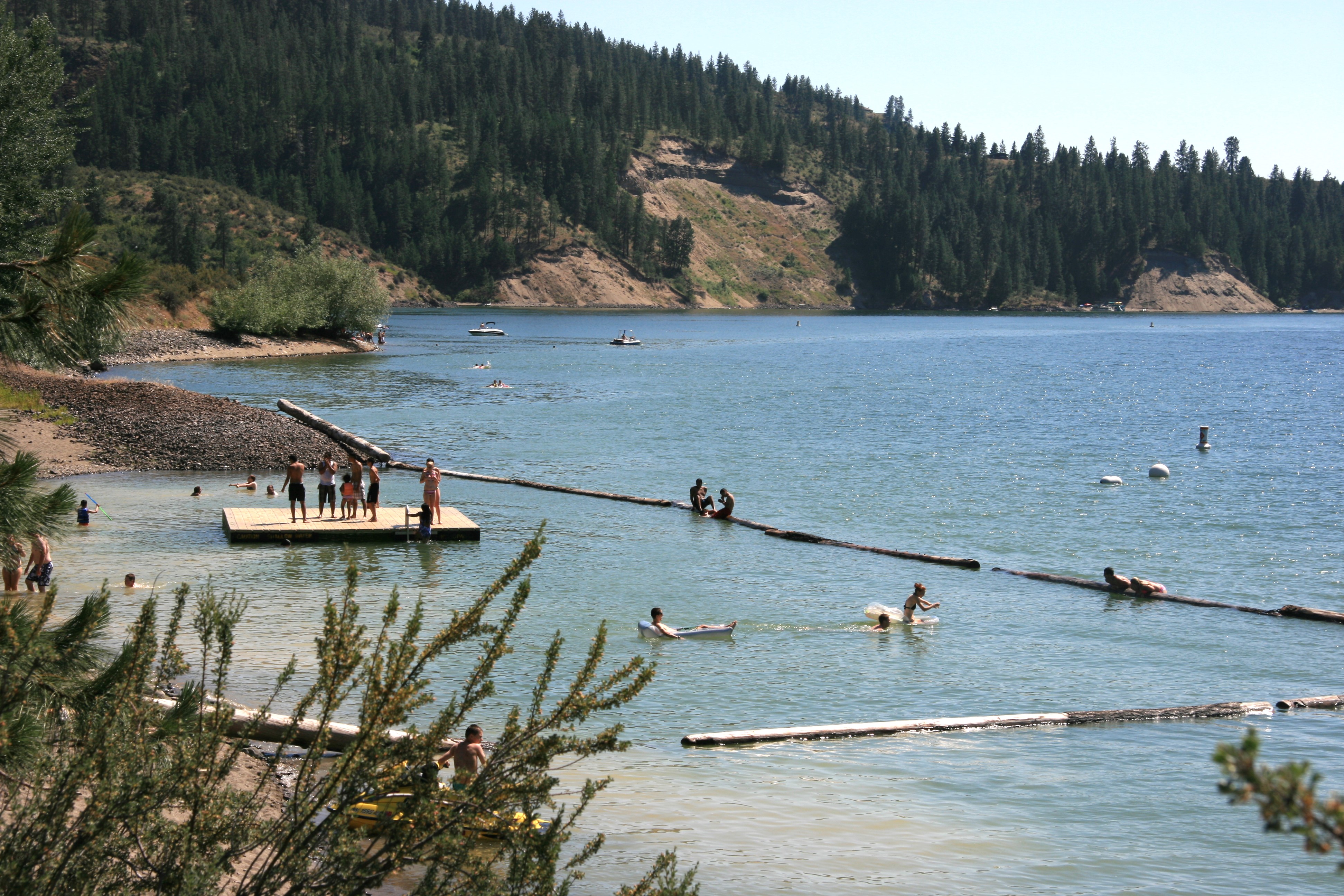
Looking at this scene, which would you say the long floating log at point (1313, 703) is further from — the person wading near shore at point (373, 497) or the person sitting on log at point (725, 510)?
the person wading near shore at point (373, 497)

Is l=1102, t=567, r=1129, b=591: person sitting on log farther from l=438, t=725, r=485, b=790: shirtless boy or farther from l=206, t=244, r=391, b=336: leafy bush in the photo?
l=206, t=244, r=391, b=336: leafy bush

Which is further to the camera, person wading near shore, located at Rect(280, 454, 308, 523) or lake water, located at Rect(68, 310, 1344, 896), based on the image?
person wading near shore, located at Rect(280, 454, 308, 523)

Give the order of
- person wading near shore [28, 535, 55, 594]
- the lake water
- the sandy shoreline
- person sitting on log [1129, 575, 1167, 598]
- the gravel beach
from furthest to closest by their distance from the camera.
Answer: the sandy shoreline < the gravel beach < person sitting on log [1129, 575, 1167, 598] < person wading near shore [28, 535, 55, 594] < the lake water

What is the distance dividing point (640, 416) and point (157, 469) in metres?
28.3

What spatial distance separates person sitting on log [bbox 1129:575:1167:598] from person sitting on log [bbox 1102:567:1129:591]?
0.10 metres

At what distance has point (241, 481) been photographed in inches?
1474

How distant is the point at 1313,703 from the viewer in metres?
19.3

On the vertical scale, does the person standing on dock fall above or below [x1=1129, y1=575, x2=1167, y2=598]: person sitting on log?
above

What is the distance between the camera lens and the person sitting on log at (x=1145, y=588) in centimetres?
2700

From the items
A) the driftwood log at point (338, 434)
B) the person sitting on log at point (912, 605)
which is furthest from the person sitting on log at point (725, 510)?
the driftwood log at point (338, 434)

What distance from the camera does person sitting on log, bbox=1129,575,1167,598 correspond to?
2700 centimetres

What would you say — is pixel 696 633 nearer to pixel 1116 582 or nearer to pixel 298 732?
pixel 298 732

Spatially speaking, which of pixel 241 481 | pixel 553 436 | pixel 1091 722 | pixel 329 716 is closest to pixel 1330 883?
pixel 1091 722

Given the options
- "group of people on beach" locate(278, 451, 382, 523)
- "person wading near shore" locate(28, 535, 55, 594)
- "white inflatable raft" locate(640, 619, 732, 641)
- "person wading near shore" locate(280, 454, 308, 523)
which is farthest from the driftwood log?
"white inflatable raft" locate(640, 619, 732, 641)
